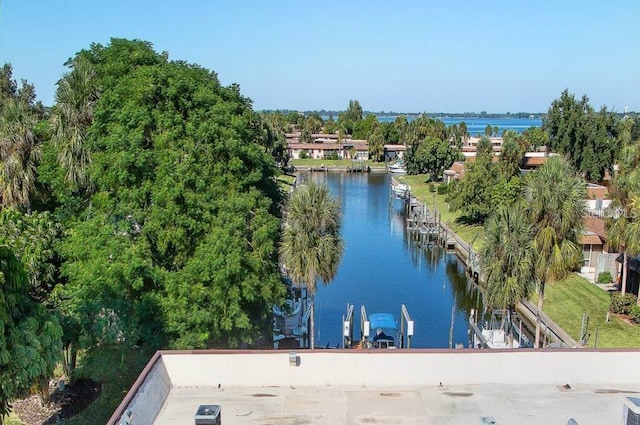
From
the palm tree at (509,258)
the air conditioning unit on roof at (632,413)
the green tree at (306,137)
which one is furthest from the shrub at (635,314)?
the green tree at (306,137)

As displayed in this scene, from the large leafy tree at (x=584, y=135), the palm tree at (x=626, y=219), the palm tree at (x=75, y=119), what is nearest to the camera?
the palm tree at (x=75, y=119)

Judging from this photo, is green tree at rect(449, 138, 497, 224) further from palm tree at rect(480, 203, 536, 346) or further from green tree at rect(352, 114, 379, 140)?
green tree at rect(352, 114, 379, 140)

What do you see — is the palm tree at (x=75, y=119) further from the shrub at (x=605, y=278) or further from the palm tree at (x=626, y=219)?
the shrub at (x=605, y=278)

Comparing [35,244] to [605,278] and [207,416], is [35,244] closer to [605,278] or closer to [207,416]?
[207,416]

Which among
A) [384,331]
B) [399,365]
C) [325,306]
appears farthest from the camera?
[325,306]

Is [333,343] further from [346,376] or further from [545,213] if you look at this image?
[346,376]

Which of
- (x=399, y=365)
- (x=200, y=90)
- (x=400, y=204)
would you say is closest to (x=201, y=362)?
(x=399, y=365)
